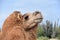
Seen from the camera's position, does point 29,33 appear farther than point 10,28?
Yes

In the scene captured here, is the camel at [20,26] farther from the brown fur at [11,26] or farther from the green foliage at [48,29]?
the green foliage at [48,29]

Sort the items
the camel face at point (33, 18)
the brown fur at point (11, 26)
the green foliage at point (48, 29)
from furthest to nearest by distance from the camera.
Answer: the green foliage at point (48, 29) → the camel face at point (33, 18) → the brown fur at point (11, 26)

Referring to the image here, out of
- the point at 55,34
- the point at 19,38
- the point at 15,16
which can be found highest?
the point at 15,16

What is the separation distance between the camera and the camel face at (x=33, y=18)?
258 centimetres

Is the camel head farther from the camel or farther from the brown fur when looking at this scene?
the brown fur

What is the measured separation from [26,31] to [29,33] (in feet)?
0.12

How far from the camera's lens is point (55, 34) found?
12.6m

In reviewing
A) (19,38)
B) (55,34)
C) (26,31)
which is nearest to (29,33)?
(26,31)

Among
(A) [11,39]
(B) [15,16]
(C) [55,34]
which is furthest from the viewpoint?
(C) [55,34]

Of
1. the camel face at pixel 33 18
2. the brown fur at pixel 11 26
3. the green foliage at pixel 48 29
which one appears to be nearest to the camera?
the brown fur at pixel 11 26

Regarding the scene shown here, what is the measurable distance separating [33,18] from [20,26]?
0.74 ft

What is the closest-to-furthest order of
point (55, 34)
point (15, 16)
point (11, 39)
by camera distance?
1. point (11, 39)
2. point (15, 16)
3. point (55, 34)

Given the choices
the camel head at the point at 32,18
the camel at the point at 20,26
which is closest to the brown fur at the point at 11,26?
the camel at the point at 20,26

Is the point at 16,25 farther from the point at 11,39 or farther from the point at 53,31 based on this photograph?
the point at 53,31
